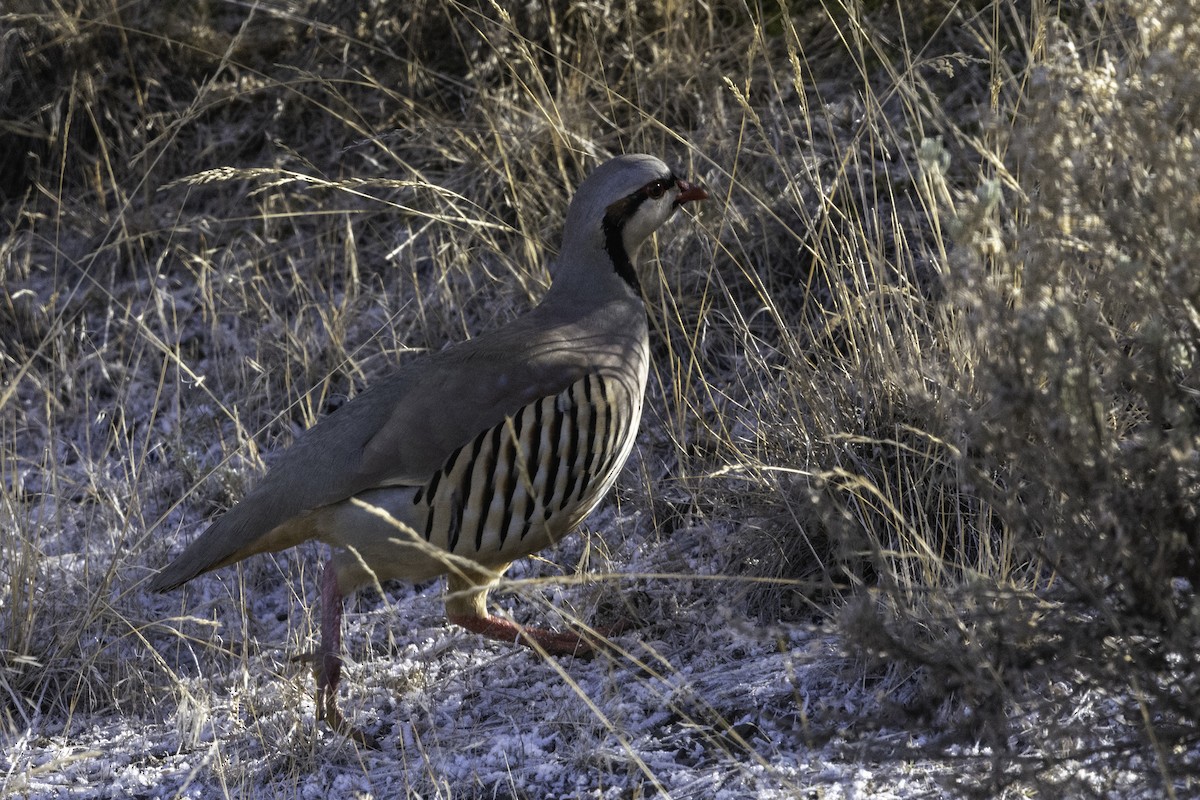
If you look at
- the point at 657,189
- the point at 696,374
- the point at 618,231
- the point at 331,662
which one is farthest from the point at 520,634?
the point at 696,374

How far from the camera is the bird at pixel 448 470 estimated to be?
3859mm

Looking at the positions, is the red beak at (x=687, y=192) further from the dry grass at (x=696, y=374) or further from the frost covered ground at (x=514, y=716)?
the frost covered ground at (x=514, y=716)

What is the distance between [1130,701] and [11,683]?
3200mm

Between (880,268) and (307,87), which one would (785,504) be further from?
(307,87)

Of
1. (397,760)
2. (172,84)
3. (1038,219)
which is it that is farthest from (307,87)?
(1038,219)

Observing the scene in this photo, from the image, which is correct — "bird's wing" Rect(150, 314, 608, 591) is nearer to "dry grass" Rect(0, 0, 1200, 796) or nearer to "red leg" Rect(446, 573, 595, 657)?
"dry grass" Rect(0, 0, 1200, 796)

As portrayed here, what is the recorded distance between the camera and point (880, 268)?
3857 mm

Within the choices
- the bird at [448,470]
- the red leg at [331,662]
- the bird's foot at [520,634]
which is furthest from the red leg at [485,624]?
the red leg at [331,662]

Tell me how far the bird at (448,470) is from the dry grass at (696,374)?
0.27 metres

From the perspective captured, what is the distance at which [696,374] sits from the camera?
532cm

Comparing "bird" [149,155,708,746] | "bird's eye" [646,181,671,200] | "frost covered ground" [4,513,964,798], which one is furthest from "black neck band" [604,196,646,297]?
"frost covered ground" [4,513,964,798]

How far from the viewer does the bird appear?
386 centimetres

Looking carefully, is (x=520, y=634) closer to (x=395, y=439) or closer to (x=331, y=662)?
(x=331, y=662)

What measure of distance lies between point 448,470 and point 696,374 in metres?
1.69
